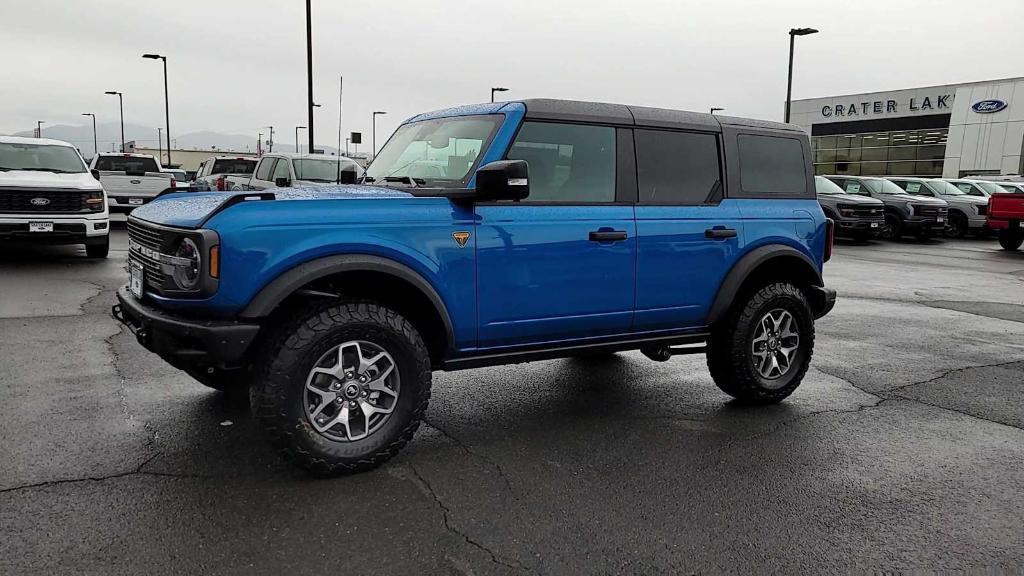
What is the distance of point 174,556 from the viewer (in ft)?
9.76

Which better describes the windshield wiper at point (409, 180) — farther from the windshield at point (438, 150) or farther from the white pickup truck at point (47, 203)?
the white pickup truck at point (47, 203)

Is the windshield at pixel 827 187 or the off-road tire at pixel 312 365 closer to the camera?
the off-road tire at pixel 312 365

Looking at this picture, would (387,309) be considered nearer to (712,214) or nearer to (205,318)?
(205,318)

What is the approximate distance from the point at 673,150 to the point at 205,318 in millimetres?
2988

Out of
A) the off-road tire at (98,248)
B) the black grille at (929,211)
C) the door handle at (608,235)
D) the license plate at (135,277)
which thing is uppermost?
the door handle at (608,235)

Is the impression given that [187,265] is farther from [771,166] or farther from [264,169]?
[264,169]

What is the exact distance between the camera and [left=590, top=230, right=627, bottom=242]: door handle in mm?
4414

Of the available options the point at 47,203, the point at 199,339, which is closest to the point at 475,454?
the point at 199,339

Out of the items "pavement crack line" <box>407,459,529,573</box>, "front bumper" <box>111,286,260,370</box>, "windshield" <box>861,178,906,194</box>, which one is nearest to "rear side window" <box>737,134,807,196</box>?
"pavement crack line" <box>407,459,529,573</box>

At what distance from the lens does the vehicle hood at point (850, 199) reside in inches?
797

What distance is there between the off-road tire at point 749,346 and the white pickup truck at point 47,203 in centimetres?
1026

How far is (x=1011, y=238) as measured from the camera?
19.2m

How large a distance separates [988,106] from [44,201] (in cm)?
4916

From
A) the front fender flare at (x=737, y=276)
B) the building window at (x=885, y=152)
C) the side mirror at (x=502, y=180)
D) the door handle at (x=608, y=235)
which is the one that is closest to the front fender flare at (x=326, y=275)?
the side mirror at (x=502, y=180)
